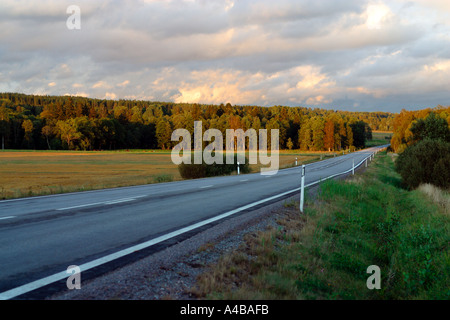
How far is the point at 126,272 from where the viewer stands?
469cm

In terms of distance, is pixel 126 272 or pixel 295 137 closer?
pixel 126 272

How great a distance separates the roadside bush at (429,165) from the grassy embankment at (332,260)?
11.2 m

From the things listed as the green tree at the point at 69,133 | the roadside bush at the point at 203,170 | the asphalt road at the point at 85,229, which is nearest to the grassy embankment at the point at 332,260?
the asphalt road at the point at 85,229

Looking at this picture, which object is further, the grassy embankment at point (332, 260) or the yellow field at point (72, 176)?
the yellow field at point (72, 176)

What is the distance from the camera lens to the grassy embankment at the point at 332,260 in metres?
4.65

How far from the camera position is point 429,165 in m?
22.2

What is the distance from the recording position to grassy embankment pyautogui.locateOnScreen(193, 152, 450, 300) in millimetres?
4648

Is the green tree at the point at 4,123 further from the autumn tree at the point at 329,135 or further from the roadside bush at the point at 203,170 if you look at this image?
the roadside bush at the point at 203,170

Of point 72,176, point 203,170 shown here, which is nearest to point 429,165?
point 203,170

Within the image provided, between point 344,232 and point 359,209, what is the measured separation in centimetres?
411

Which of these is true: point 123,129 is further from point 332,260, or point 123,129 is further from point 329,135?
point 332,260

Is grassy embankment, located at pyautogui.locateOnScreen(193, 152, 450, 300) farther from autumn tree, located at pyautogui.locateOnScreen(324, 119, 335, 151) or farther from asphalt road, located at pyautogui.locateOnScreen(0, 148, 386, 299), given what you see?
autumn tree, located at pyautogui.locateOnScreen(324, 119, 335, 151)
